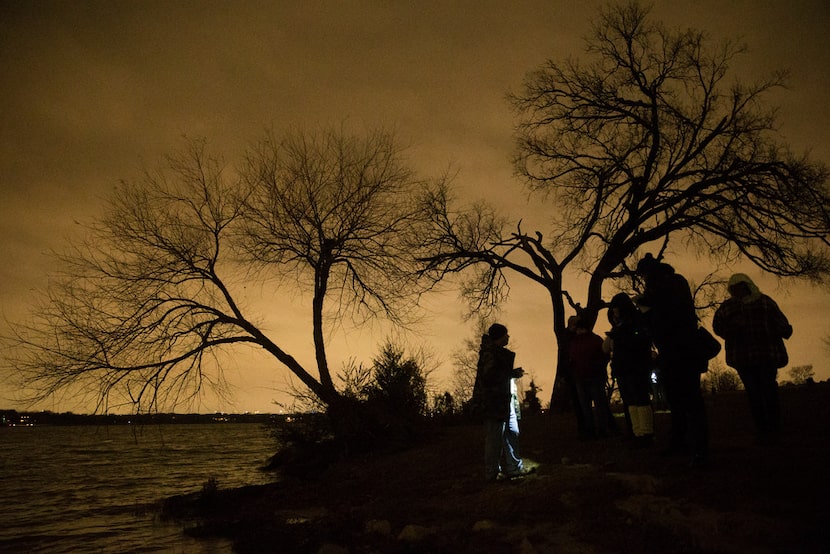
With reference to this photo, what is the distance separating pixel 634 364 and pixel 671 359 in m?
1.17

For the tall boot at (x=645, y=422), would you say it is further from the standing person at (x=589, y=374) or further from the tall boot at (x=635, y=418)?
the standing person at (x=589, y=374)

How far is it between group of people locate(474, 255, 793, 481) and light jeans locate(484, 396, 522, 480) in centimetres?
1

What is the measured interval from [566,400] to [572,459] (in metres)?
9.33

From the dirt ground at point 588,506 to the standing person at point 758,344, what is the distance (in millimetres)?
433

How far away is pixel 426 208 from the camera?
17.4 meters

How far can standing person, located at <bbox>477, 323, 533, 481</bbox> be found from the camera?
6789 millimetres

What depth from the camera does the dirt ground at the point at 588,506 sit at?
4156mm

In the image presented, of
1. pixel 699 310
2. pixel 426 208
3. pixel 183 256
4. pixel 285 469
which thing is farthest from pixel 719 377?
pixel 183 256

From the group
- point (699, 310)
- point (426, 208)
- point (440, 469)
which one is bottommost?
point (440, 469)

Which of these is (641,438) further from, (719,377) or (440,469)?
(719,377)

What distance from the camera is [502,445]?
7.10 metres

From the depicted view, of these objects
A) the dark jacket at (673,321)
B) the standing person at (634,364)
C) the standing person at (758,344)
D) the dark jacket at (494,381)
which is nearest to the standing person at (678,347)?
the dark jacket at (673,321)

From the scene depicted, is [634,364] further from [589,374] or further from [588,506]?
[588,506]

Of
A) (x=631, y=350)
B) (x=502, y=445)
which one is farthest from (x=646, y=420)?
(x=502, y=445)
